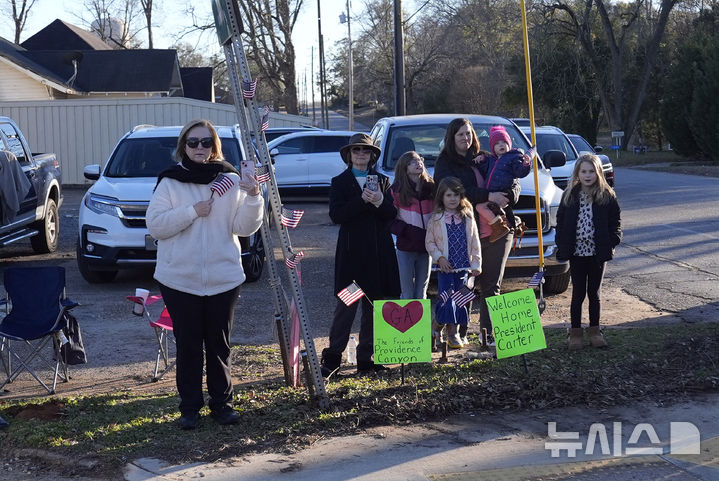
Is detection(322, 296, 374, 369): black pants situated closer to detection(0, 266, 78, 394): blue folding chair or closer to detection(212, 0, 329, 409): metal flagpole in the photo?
detection(212, 0, 329, 409): metal flagpole

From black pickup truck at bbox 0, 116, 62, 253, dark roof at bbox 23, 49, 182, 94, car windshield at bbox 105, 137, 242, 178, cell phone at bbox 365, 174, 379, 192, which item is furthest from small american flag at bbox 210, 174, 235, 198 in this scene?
dark roof at bbox 23, 49, 182, 94

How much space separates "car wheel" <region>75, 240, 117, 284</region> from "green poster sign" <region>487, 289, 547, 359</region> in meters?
5.93

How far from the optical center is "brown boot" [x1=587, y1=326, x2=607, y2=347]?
23.1 ft


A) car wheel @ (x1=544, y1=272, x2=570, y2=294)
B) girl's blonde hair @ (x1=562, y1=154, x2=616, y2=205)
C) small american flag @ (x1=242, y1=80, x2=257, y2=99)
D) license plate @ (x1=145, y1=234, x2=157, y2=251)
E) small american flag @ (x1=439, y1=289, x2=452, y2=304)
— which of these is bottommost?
car wheel @ (x1=544, y1=272, x2=570, y2=294)

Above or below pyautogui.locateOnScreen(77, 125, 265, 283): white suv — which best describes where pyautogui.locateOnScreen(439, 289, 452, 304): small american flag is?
below

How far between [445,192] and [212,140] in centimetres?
227

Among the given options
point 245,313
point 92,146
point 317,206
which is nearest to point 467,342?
point 245,313

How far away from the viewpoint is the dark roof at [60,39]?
4828 cm

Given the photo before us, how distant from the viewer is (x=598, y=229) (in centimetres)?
695

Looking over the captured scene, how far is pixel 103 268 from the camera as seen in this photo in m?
10.3

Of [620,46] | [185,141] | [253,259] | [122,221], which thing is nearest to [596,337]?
[185,141]

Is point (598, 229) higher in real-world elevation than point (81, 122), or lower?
lower

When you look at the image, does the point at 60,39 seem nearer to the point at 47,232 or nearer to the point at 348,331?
the point at 47,232

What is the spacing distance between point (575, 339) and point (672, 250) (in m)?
6.27
